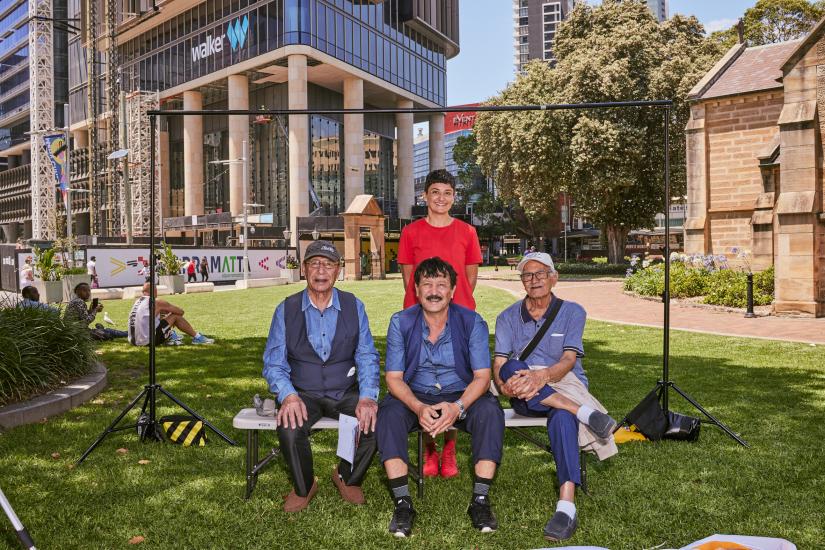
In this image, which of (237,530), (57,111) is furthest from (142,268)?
(57,111)

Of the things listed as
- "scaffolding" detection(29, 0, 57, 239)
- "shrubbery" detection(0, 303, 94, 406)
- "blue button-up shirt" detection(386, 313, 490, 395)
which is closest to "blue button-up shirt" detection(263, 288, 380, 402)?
"blue button-up shirt" detection(386, 313, 490, 395)

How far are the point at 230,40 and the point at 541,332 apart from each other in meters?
55.7

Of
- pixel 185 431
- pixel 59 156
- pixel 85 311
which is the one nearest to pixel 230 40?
pixel 59 156

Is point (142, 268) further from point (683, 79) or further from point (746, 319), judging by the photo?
point (683, 79)

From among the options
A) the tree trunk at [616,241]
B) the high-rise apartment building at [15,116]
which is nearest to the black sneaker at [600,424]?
the tree trunk at [616,241]

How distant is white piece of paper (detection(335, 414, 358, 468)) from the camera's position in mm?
4105

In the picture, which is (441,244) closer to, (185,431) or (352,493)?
(352,493)

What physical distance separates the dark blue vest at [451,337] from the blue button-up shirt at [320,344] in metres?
0.24

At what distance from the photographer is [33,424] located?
6.11 metres

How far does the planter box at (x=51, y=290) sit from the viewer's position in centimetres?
2262

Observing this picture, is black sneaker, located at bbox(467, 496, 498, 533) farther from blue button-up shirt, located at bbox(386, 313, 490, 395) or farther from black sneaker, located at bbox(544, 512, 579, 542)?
blue button-up shirt, located at bbox(386, 313, 490, 395)

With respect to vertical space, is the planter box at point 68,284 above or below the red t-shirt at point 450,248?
below

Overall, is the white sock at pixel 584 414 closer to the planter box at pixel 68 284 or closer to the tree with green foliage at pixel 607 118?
the planter box at pixel 68 284

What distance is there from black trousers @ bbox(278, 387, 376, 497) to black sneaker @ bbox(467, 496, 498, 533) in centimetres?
75
